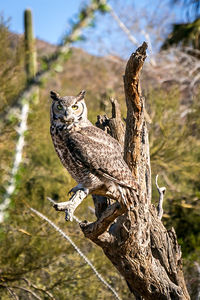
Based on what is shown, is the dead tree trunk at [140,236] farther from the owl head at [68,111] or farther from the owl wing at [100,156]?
the owl head at [68,111]

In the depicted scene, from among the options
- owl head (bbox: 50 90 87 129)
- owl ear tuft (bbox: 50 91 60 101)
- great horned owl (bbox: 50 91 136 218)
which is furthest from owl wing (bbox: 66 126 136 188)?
owl ear tuft (bbox: 50 91 60 101)

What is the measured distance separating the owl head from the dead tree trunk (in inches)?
15.7

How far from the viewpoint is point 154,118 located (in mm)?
7223

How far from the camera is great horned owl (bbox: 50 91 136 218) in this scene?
2701 mm

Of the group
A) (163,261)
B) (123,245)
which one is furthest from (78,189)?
(163,261)

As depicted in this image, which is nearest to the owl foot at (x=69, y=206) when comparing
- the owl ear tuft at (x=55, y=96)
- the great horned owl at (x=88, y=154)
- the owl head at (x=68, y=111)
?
the great horned owl at (x=88, y=154)

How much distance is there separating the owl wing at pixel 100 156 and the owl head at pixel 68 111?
11 centimetres

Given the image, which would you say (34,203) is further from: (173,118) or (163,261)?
(163,261)

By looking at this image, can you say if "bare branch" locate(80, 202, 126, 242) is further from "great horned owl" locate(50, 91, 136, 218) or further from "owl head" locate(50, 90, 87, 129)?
"owl head" locate(50, 90, 87, 129)

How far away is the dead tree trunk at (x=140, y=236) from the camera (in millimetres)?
2742

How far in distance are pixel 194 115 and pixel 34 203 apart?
10.7ft

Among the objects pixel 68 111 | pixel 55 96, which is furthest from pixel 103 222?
pixel 55 96

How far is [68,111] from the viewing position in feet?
9.69

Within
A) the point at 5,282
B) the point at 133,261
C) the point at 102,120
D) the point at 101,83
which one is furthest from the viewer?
the point at 101,83
